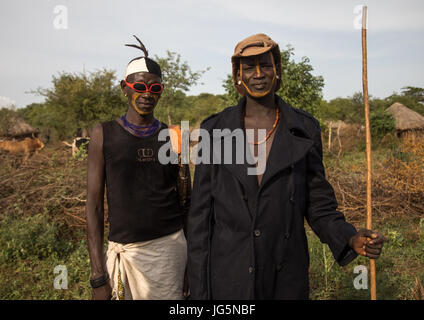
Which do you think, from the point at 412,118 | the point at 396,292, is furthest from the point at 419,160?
the point at 412,118

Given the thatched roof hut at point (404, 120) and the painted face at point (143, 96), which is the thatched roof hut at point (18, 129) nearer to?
the painted face at point (143, 96)

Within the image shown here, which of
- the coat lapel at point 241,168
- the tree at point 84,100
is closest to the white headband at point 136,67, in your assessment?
the coat lapel at point 241,168

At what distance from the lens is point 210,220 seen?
1.59m

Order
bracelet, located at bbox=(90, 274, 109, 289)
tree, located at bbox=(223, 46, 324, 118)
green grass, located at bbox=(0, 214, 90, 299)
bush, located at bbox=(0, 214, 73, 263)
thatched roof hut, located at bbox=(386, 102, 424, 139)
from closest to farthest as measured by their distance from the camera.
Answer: bracelet, located at bbox=(90, 274, 109, 289) < green grass, located at bbox=(0, 214, 90, 299) < bush, located at bbox=(0, 214, 73, 263) < tree, located at bbox=(223, 46, 324, 118) < thatched roof hut, located at bbox=(386, 102, 424, 139)

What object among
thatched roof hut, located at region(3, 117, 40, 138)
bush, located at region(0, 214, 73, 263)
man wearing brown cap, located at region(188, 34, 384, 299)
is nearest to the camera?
man wearing brown cap, located at region(188, 34, 384, 299)

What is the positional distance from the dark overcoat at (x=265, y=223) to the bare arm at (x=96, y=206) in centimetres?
60

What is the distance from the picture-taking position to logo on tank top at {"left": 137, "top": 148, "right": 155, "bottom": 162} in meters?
1.98

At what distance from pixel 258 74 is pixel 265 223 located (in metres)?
0.72

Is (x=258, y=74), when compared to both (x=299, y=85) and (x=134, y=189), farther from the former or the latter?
(x=299, y=85)

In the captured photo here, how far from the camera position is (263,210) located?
1.49m

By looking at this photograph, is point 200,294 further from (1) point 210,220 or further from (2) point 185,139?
(2) point 185,139

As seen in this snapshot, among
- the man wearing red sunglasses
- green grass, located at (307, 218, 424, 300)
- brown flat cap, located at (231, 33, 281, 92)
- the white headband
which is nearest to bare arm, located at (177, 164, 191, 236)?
the man wearing red sunglasses

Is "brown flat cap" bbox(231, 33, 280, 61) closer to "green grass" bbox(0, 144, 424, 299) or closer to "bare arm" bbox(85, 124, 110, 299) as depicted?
"bare arm" bbox(85, 124, 110, 299)
